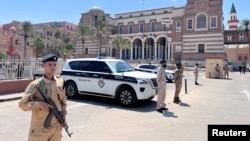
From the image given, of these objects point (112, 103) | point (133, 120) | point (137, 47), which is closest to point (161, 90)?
point (133, 120)

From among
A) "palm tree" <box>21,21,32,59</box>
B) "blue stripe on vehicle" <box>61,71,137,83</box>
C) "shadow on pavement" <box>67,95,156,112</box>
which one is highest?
"palm tree" <box>21,21,32,59</box>

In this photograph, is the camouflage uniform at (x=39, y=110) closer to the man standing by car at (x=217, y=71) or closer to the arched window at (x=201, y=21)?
the man standing by car at (x=217, y=71)

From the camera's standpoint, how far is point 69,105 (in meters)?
9.75

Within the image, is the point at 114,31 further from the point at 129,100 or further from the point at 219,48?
the point at 129,100

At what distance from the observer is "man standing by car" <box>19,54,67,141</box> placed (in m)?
3.03

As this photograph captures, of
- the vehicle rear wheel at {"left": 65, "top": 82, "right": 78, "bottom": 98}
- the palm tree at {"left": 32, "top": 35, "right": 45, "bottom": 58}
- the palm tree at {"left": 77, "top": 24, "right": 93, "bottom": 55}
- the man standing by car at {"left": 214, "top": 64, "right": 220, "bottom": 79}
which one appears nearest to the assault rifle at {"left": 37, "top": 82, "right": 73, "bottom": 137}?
the vehicle rear wheel at {"left": 65, "top": 82, "right": 78, "bottom": 98}

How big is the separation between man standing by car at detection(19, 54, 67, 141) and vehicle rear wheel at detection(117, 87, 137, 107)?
20.5 ft

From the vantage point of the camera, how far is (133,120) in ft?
24.3

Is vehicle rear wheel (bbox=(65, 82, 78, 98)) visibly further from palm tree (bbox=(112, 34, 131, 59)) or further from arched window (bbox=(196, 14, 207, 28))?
palm tree (bbox=(112, 34, 131, 59))

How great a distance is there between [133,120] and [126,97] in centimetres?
218

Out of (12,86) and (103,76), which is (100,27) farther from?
(103,76)

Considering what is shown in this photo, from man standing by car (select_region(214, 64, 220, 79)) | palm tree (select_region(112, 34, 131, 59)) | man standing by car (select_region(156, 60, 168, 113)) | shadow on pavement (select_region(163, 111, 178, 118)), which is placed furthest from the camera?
palm tree (select_region(112, 34, 131, 59))

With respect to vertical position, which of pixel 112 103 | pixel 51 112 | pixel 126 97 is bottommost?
pixel 112 103

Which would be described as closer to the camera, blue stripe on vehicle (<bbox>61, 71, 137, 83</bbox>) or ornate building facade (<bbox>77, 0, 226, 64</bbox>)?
blue stripe on vehicle (<bbox>61, 71, 137, 83</bbox>)
